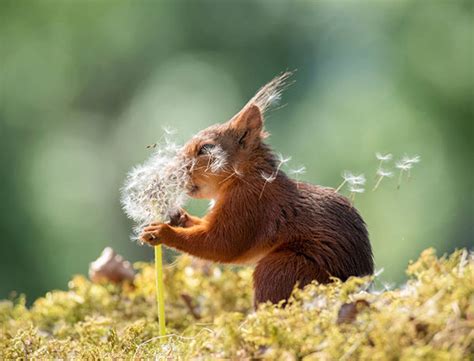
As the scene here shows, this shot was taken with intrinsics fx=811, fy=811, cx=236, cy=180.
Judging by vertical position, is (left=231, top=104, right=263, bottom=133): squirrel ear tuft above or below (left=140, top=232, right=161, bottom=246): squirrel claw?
above

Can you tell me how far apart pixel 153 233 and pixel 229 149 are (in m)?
0.41

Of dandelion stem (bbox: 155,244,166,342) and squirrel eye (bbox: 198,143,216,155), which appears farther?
squirrel eye (bbox: 198,143,216,155)

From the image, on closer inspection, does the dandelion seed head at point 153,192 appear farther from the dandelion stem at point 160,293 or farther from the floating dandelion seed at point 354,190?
the floating dandelion seed at point 354,190

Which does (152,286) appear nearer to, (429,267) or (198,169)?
(198,169)

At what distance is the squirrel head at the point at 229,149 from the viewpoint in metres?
2.38

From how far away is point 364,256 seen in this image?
221cm

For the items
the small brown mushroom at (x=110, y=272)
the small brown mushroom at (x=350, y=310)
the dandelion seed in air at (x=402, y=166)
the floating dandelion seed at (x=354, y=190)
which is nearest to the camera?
the small brown mushroom at (x=350, y=310)

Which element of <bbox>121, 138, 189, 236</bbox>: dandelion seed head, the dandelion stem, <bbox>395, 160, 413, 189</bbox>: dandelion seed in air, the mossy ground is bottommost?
the mossy ground

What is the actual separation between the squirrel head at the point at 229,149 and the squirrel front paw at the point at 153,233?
23 cm

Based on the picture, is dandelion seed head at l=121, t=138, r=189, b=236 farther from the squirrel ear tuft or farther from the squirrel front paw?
the squirrel ear tuft

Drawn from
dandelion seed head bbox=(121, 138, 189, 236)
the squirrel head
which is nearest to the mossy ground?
dandelion seed head bbox=(121, 138, 189, 236)

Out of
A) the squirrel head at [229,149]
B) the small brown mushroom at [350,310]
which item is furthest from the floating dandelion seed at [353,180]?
the small brown mushroom at [350,310]

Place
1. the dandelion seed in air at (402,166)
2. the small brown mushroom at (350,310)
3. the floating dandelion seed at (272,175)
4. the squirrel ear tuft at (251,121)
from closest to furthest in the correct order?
the small brown mushroom at (350,310)
the dandelion seed in air at (402,166)
the floating dandelion seed at (272,175)
the squirrel ear tuft at (251,121)

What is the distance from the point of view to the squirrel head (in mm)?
2381
